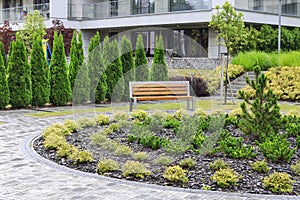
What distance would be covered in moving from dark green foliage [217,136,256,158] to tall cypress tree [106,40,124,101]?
878cm

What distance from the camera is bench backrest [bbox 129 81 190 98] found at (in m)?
13.5

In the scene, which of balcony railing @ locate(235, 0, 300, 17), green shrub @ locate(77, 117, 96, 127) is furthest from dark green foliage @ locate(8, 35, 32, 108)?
balcony railing @ locate(235, 0, 300, 17)

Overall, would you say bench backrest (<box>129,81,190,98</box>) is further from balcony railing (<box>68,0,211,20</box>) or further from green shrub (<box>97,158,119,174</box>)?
balcony railing (<box>68,0,211,20</box>)

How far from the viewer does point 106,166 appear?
6727 millimetres

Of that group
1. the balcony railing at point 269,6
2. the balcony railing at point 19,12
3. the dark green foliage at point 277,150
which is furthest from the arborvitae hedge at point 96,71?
the balcony railing at point 19,12

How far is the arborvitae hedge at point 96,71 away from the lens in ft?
52.5

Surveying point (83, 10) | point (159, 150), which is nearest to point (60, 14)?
point (83, 10)

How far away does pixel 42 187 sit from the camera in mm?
5926

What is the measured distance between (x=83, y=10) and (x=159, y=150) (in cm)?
2673

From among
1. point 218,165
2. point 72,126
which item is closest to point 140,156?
point 218,165

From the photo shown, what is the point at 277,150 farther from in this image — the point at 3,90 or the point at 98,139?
the point at 3,90

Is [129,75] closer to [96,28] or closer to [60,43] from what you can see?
[60,43]

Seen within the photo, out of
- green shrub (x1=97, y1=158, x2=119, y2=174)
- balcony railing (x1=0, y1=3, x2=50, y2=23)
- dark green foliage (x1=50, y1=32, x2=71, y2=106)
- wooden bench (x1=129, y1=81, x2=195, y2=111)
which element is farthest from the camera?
balcony railing (x1=0, y1=3, x2=50, y2=23)

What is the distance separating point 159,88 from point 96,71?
3.37m
